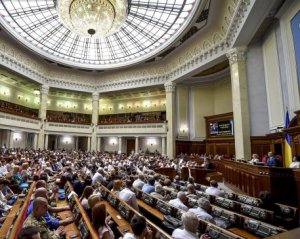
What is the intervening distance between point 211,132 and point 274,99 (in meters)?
7.30

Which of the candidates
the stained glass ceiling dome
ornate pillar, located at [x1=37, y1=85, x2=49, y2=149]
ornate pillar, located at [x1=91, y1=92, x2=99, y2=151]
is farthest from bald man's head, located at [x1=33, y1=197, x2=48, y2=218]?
ornate pillar, located at [x1=91, y1=92, x2=99, y2=151]

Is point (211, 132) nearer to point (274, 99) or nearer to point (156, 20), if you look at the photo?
point (274, 99)

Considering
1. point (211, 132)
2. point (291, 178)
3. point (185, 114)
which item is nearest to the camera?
point (291, 178)

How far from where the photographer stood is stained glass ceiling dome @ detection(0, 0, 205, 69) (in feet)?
42.1

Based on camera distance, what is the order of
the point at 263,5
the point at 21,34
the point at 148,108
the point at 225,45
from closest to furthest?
the point at 263,5 → the point at 225,45 → the point at 21,34 → the point at 148,108

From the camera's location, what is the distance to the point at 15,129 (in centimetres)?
1622

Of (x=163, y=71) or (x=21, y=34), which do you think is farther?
(x=163, y=71)

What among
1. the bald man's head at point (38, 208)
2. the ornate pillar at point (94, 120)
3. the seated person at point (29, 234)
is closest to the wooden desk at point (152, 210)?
the bald man's head at point (38, 208)

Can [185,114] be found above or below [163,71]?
below

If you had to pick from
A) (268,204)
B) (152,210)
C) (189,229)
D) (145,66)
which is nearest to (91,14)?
(145,66)

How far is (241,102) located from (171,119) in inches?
294

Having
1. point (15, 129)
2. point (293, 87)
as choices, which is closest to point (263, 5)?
point (293, 87)

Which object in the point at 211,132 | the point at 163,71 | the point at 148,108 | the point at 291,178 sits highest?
the point at 163,71

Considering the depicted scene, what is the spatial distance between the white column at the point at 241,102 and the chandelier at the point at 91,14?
6.53 m
